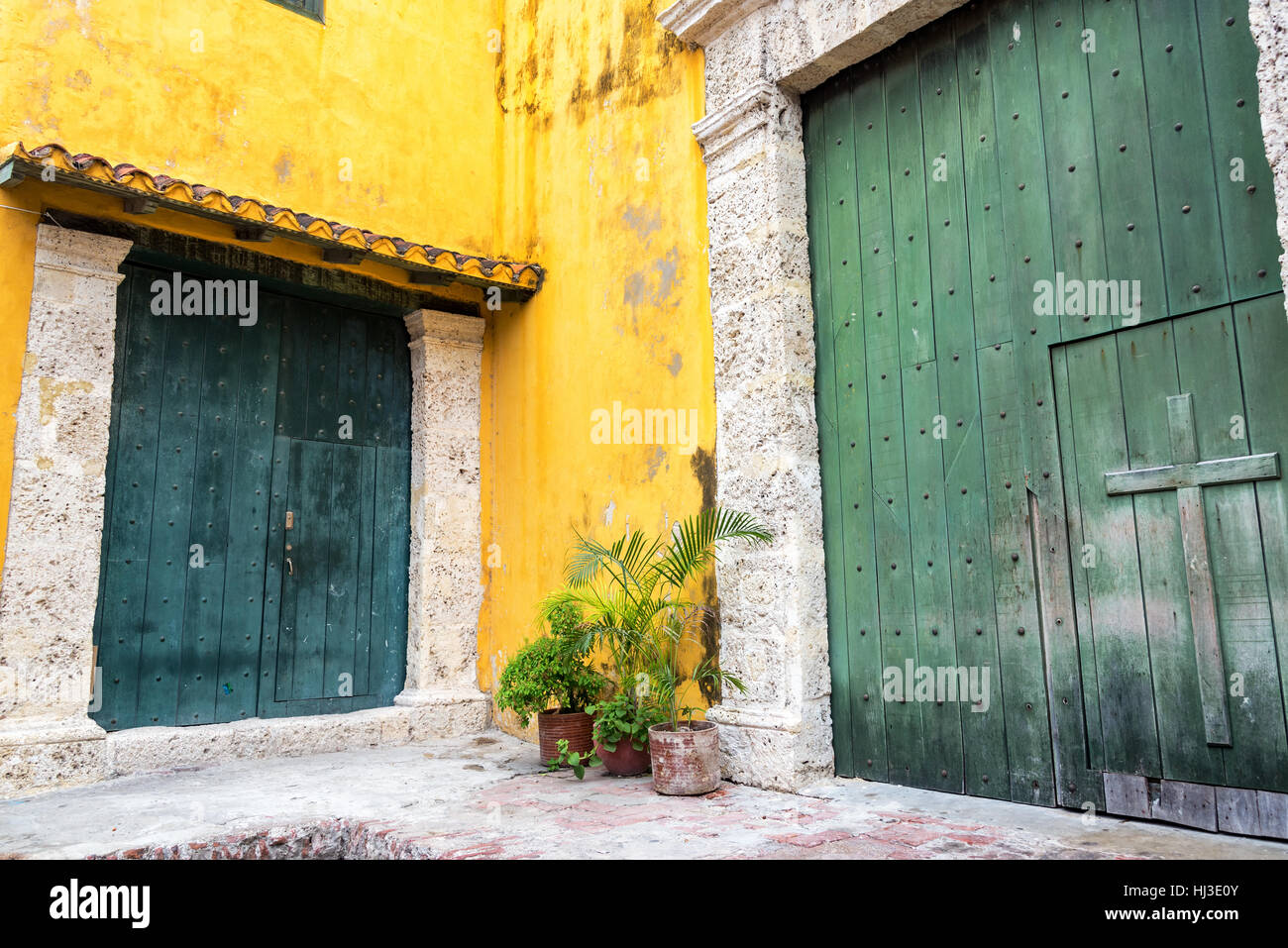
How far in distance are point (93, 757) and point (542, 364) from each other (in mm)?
3240

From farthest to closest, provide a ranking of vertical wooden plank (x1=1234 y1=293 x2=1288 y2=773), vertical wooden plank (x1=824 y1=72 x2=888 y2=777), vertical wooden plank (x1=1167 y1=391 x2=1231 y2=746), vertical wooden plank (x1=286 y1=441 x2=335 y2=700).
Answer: vertical wooden plank (x1=286 y1=441 x2=335 y2=700) → vertical wooden plank (x1=824 y1=72 x2=888 y2=777) → vertical wooden plank (x1=1167 y1=391 x2=1231 y2=746) → vertical wooden plank (x1=1234 y1=293 x2=1288 y2=773)

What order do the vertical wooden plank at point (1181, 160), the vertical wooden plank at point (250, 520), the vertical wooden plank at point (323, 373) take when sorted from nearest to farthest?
the vertical wooden plank at point (1181, 160)
the vertical wooden plank at point (250, 520)
the vertical wooden plank at point (323, 373)

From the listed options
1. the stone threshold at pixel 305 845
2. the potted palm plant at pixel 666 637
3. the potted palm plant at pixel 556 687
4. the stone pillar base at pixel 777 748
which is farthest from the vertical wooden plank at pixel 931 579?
the stone threshold at pixel 305 845

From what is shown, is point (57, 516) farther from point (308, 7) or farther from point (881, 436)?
point (881, 436)

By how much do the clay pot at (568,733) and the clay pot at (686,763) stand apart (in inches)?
31.2

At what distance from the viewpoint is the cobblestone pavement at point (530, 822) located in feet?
9.08

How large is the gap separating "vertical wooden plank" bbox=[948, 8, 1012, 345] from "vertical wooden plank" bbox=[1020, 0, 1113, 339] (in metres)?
0.21

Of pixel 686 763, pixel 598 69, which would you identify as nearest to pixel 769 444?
pixel 686 763

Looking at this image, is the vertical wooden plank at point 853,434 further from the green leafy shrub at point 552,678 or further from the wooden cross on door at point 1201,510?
the green leafy shrub at point 552,678

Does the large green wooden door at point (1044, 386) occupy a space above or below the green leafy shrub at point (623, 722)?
above

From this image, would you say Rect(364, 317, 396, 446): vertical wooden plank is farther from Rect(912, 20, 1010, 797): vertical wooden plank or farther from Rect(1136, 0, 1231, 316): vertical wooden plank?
Rect(1136, 0, 1231, 316): vertical wooden plank

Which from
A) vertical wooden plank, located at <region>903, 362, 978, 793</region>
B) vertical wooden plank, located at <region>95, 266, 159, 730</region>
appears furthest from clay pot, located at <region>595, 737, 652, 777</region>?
vertical wooden plank, located at <region>95, 266, 159, 730</region>

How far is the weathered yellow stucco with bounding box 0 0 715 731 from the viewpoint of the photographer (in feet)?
14.8

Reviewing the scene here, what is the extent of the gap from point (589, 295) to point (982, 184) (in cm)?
247
